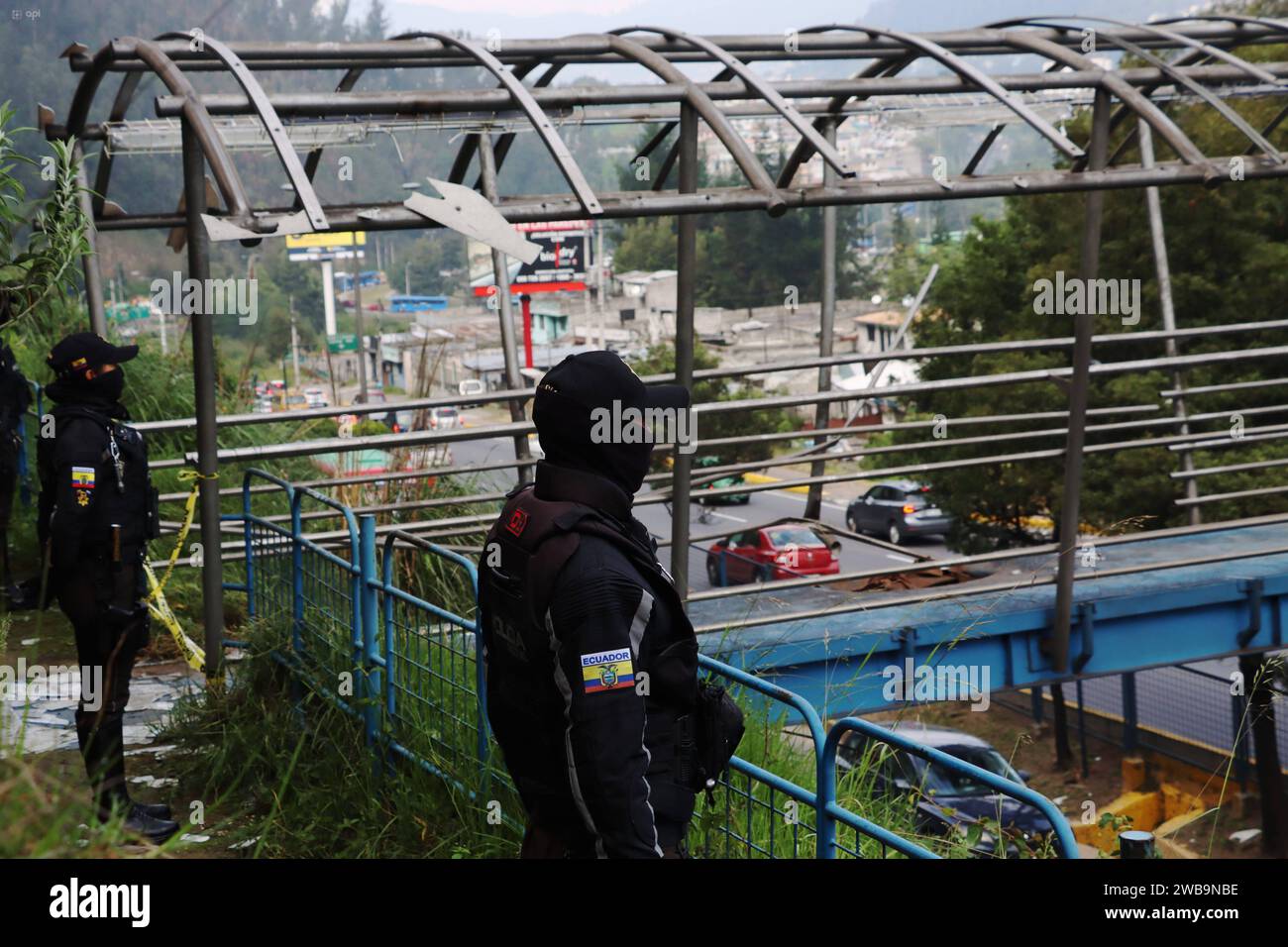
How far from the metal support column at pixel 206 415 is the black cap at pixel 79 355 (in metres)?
0.99

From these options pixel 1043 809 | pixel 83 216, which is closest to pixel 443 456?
pixel 83 216

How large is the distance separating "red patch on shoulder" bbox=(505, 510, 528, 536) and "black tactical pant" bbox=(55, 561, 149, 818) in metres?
2.63

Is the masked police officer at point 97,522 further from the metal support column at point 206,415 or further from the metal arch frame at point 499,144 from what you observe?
the metal arch frame at point 499,144

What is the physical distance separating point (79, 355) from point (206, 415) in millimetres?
1303

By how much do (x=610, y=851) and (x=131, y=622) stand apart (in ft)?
9.97

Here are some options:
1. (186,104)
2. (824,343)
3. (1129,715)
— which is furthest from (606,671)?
(1129,715)

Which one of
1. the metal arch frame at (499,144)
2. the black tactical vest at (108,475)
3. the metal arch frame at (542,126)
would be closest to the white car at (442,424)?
the metal arch frame at (499,144)

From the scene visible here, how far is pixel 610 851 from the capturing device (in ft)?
10.1

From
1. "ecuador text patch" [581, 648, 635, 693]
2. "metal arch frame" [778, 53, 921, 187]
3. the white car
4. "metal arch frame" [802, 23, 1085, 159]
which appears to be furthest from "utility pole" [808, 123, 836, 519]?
"ecuador text patch" [581, 648, 635, 693]

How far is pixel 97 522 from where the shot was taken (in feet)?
17.5

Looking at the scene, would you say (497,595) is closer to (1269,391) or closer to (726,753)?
(726,753)

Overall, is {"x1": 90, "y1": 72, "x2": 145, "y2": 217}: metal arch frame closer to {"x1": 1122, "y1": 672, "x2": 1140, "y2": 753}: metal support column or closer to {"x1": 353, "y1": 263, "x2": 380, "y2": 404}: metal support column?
{"x1": 353, "y1": 263, "x2": 380, "y2": 404}: metal support column

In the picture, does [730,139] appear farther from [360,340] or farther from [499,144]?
[360,340]

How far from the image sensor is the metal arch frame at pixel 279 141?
5.65 m
